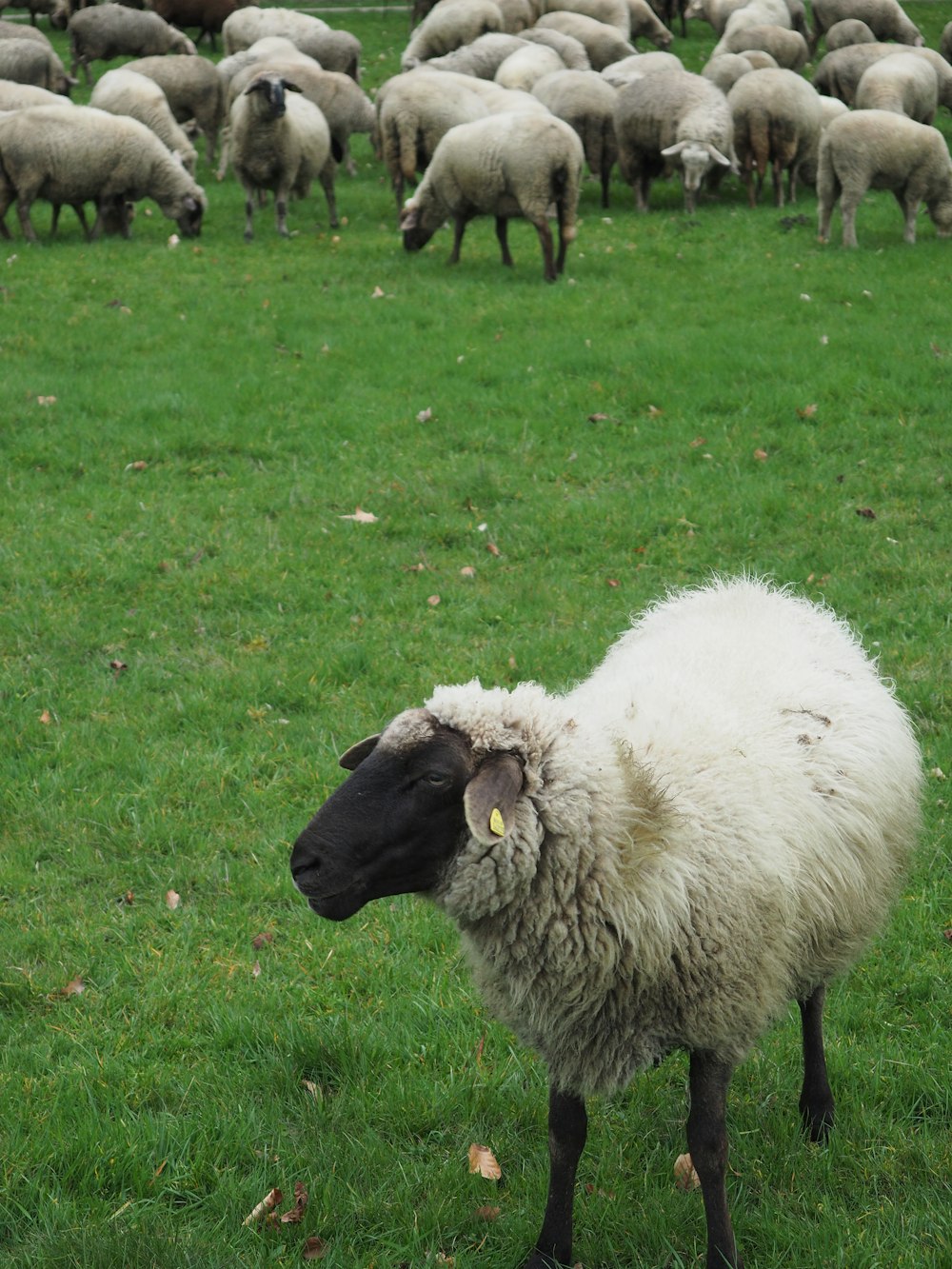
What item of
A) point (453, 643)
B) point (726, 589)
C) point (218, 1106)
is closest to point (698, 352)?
point (453, 643)

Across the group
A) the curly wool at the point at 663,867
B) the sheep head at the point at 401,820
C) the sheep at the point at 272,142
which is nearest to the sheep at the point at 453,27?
the sheep at the point at 272,142

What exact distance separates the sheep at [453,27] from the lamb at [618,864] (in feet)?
75.7

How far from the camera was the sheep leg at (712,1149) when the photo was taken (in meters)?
2.82

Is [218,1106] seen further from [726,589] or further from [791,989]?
[726,589]

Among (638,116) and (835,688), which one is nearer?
(835,688)

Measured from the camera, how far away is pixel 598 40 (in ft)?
75.9

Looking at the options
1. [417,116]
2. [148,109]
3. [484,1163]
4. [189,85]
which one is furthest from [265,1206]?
[189,85]

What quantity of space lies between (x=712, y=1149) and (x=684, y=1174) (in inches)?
19.6

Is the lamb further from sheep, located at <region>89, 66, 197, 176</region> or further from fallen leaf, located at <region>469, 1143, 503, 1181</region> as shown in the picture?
sheep, located at <region>89, 66, 197, 176</region>

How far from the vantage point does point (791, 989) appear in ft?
10.2

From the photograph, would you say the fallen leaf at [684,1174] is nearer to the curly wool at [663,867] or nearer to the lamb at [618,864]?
the lamb at [618,864]

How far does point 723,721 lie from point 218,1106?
67.3 inches

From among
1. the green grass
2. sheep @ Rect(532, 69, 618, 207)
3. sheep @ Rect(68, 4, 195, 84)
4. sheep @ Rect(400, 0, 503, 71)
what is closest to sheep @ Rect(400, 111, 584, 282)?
the green grass

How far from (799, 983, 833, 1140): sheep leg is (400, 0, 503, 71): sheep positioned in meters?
23.1
